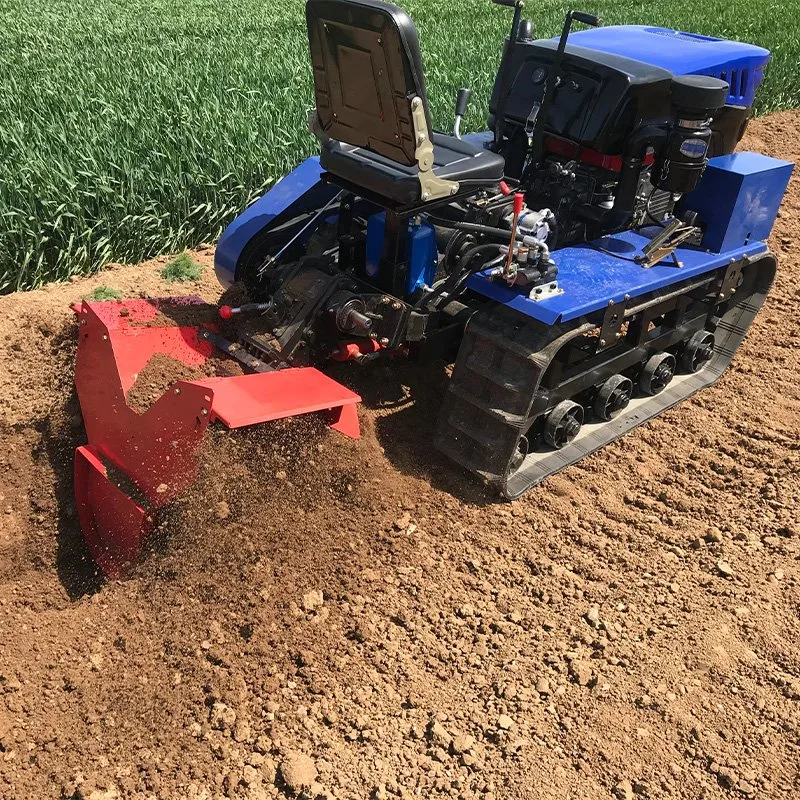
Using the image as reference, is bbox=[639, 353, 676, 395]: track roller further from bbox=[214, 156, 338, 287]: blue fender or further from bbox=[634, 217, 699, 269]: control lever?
bbox=[214, 156, 338, 287]: blue fender

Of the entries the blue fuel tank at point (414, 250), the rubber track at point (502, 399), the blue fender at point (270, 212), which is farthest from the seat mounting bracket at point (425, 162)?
the blue fender at point (270, 212)

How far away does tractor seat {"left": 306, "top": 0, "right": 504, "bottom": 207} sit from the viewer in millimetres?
2857

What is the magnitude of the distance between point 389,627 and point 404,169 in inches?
75.3

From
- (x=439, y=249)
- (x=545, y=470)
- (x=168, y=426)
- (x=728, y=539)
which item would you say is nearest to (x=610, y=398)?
(x=545, y=470)

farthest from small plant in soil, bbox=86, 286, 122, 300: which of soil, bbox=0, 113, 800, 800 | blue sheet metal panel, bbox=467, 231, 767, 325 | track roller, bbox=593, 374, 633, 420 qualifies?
track roller, bbox=593, 374, 633, 420

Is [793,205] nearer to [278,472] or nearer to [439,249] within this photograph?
[439,249]

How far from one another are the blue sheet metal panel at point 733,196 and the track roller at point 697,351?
1.88 ft

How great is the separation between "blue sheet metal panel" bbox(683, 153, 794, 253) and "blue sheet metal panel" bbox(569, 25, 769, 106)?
17.0 inches

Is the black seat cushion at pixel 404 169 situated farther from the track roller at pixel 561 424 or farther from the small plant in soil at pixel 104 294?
the small plant in soil at pixel 104 294

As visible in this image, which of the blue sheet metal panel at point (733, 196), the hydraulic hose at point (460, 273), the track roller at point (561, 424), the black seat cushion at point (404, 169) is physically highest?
the black seat cushion at point (404, 169)

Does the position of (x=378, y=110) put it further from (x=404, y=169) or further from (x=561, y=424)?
(x=561, y=424)

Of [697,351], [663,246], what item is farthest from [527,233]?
[697,351]

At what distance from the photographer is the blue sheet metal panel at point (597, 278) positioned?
11.9 feet

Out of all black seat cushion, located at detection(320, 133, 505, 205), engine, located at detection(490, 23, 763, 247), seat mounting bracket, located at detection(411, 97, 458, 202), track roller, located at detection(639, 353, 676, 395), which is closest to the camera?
seat mounting bracket, located at detection(411, 97, 458, 202)
